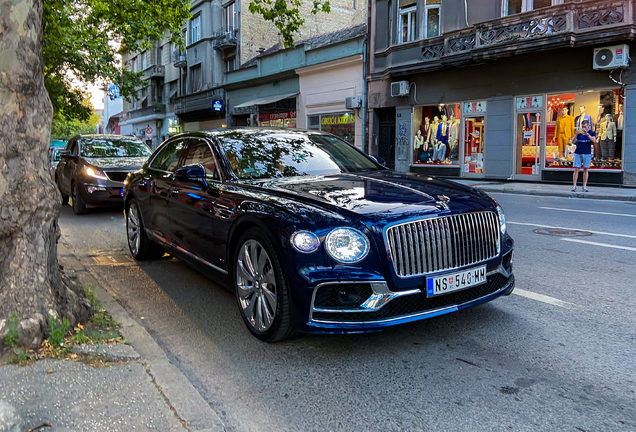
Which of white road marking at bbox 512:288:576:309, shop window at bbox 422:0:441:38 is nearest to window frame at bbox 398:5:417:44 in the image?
shop window at bbox 422:0:441:38

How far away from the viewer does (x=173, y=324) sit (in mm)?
4504

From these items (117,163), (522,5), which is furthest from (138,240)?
(522,5)

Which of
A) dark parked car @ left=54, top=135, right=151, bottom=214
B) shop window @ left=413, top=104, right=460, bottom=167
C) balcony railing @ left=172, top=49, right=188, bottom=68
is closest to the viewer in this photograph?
dark parked car @ left=54, top=135, right=151, bottom=214

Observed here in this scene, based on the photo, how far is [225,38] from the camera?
3575 cm

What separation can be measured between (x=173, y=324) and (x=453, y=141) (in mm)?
19214

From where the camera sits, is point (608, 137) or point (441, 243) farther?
point (608, 137)

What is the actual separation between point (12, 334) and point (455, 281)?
9.31 feet

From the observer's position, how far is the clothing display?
18.3 meters

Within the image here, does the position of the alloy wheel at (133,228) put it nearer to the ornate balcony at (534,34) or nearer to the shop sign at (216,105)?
the ornate balcony at (534,34)

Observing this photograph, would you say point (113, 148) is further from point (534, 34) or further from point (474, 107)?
point (474, 107)

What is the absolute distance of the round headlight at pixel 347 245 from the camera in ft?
11.5

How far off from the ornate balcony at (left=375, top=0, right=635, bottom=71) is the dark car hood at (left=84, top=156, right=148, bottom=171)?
42.3 ft

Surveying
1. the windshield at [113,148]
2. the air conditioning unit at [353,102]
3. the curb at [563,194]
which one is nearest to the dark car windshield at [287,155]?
the windshield at [113,148]

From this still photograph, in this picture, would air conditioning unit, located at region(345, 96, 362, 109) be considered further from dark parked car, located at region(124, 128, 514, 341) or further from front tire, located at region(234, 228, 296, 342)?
front tire, located at region(234, 228, 296, 342)
